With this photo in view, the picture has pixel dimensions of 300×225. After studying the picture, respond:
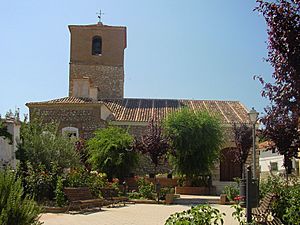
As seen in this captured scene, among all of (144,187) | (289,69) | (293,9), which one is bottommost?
(144,187)

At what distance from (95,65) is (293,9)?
27926 millimetres

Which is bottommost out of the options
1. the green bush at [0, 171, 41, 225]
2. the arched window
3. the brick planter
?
the brick planter

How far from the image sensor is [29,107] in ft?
88.4

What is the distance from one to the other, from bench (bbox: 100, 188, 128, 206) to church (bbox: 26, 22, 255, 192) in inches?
321

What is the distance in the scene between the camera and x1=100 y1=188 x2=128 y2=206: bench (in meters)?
17.1

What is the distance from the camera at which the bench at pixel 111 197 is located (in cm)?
1708

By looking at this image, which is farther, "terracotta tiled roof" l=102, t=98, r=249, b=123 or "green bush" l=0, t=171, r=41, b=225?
"terracotta tiled roof" l=102, t=98, r=249, b=123

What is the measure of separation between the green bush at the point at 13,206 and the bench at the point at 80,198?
7702 mm

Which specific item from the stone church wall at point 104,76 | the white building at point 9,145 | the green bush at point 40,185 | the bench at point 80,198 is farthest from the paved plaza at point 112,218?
the stone church wall at point 104,76

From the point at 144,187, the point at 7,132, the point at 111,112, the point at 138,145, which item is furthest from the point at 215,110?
the point at 7,132

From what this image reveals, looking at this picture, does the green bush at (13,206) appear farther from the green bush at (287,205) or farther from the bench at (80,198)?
the bench at (80,198)

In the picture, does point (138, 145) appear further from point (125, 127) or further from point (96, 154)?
point (125, 127)

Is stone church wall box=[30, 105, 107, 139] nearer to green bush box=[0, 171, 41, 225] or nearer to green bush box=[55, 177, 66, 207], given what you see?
green bush box=[55, 177, 66, 207]

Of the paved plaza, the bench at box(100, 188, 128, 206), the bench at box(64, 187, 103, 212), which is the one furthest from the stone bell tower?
the paved plaza
